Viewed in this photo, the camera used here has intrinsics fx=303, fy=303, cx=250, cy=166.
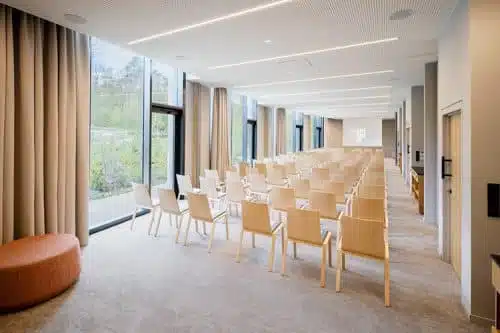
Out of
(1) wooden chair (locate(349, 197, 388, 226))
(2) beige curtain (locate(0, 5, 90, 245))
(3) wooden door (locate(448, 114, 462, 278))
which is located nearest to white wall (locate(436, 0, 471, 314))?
(3) wooden door (locate(448, 114, 462, 278))

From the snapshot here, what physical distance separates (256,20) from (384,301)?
11.6 feet

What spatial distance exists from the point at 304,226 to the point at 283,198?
1.39 meters

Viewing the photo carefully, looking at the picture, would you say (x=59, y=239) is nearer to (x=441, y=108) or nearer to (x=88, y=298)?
(x=88, y=298)

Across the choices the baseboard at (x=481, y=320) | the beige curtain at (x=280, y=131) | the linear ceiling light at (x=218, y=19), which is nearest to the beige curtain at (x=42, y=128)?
the linear ceiling light at (x=218, y=19)

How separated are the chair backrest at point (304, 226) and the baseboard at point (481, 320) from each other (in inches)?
56.1

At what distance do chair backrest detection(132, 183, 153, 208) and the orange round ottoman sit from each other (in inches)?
66.1

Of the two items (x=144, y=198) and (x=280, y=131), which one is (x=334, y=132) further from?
(x=144, y=198)

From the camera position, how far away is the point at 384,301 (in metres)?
2.91

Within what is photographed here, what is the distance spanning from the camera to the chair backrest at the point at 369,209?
3.92m

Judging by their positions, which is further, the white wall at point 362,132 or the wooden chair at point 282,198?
the white wall at point 362,132

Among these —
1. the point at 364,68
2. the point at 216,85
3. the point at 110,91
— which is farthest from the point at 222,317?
the point at 216,85

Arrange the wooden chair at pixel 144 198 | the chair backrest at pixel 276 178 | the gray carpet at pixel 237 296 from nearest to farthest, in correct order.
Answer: the gray carpet at pixel 237 296 → the wooden chair at pixel 144 198 → the chair backrest at pixel 276 178

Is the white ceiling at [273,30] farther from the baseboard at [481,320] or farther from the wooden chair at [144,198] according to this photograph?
the baseboard at [481,320]

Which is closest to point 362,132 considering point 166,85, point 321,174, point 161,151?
point 321,174
